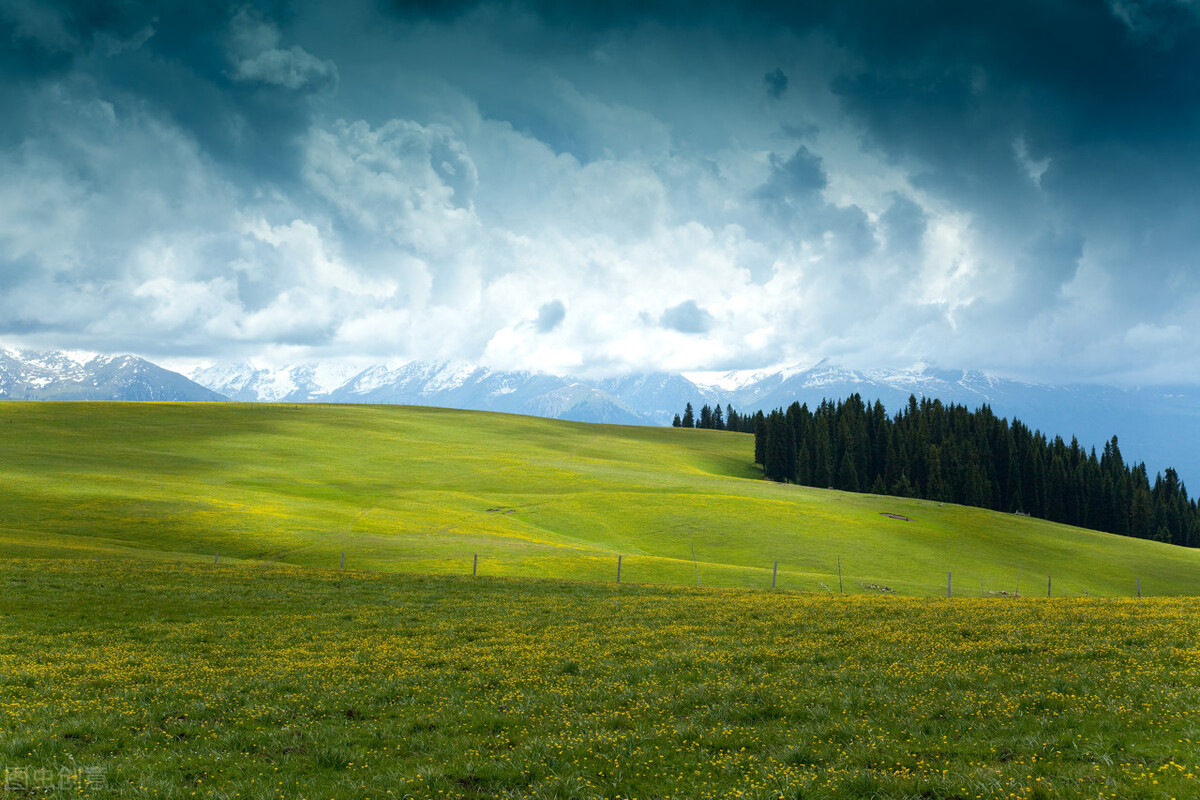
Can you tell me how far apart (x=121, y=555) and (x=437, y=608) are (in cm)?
3162

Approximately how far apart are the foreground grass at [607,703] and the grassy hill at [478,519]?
90.4 ft

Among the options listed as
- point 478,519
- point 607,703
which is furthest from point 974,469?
point 607,703

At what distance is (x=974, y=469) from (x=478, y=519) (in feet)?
377

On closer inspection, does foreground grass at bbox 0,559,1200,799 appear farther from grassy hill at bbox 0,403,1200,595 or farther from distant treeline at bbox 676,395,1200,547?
distant treeline at bbox 676,395,1200,547

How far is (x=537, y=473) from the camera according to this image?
111 m

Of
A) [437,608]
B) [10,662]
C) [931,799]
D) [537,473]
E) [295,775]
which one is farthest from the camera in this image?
[537,473]

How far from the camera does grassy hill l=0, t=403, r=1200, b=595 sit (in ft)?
186

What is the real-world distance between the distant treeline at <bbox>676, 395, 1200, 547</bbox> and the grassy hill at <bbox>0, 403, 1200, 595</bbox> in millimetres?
40378

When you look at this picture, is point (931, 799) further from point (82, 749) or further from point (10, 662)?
point (10, 662)

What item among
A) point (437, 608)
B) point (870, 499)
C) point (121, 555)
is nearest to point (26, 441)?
point (121, 555)

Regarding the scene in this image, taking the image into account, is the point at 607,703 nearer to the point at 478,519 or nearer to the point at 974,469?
the point at 478,519

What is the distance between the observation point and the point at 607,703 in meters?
15.5

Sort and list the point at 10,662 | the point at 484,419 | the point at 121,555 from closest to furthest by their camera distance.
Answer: the point at 10,662 → the point at 121,555 → the point at 484,419

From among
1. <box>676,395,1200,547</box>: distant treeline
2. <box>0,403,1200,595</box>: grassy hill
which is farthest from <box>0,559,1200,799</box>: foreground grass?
<box>676,395,1200,547</box>: distant treeline
